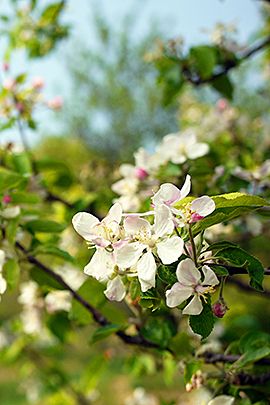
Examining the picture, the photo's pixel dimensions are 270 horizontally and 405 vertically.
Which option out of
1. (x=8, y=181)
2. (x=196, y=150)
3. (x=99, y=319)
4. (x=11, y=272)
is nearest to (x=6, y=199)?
(x=8, y=181)

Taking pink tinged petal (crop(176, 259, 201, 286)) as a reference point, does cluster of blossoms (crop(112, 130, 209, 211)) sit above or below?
below

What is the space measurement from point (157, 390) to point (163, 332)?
5.14 metres

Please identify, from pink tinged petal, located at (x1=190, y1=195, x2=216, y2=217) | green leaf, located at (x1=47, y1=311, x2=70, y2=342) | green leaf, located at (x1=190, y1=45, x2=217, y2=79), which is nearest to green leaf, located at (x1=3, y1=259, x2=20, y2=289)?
pink tinged petal, located at (x1=190, y1=195, x2=216, y2=217)

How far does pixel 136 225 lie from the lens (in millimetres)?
788

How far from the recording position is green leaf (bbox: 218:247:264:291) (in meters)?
0.78

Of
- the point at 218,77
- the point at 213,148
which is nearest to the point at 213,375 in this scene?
the point at 213,148

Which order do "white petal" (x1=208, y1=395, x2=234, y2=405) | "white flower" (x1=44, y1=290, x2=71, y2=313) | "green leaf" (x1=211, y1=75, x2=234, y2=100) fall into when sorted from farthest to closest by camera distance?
"green leaf" (x1=211, y1=75, x2=234, y2=100) → "white flower" (x1=44, y1=290, x2=71, y2=313) → "white petal" (x1=208, y1=395, x2=234, y2=405)

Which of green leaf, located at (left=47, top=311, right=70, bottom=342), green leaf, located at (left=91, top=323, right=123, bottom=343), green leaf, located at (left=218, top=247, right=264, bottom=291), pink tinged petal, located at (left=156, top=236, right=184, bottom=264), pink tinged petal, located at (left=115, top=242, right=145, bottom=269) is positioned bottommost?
green leaf, located at (left=47, top=311, right=70, bottom=342)

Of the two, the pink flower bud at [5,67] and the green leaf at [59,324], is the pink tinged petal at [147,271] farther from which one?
the pink flower bud at [5,67]

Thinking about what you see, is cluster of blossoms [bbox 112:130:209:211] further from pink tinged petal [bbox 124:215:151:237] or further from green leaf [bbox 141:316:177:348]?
pink tinged petal [bbox 124:215:151:237]

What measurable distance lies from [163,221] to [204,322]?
0.45ft

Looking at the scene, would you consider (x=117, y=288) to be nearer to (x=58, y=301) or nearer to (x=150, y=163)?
(x=150, y=163)

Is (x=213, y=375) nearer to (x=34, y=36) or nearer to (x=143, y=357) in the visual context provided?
(x=143, y=357)

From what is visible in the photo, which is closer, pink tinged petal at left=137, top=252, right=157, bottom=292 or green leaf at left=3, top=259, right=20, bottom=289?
pink tinged petal at left=137, top=252, right=157, bottom=292
